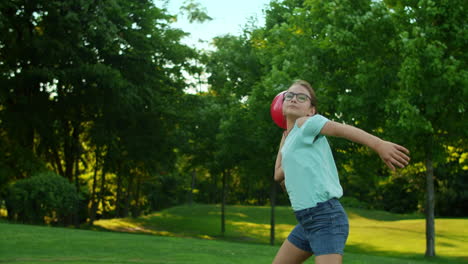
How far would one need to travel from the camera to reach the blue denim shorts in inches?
148

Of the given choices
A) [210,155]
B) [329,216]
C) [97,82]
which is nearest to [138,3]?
[97,82]

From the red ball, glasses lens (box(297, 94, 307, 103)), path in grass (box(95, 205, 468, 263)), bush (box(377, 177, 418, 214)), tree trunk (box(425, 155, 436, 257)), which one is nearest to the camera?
glasses lens (box(297, 94, 307, 103))

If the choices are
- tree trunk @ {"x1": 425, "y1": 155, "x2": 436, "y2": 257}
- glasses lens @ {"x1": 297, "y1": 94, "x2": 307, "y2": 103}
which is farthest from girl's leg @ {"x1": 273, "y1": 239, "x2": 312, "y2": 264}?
tree trunk @ {"x1": 425, "y1": 155, "x2": 436, "y2": 257}

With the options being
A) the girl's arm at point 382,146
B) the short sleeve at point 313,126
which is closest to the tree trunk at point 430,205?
the short sleeve at point 313,126

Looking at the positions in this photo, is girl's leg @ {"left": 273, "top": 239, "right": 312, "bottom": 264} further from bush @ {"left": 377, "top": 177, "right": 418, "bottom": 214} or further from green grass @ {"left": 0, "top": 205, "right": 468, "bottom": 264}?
bush @ {"left": 377, "top": 177, "right": 418, "bottom": 214}

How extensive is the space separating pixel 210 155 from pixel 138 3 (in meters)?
9.19

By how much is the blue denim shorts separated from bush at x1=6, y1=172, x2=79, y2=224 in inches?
776

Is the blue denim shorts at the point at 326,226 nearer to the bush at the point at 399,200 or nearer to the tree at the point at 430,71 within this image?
the tree at the point at 430,71

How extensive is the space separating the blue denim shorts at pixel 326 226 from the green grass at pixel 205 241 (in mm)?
8194

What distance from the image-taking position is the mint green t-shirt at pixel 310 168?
382 centimetres

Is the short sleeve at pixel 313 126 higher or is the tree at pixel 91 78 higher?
the tree at pixel 91 78

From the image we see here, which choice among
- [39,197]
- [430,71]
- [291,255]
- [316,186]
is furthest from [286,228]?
[316,186]

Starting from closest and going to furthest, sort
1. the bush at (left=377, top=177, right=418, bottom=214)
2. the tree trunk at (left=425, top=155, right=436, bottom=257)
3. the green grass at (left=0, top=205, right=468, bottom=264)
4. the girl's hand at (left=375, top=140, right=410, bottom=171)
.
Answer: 1. the girl's hand at (left=375, top=140, right=410, bottom=171)
2. the green grass at (left=0, top=205, right=468, bottom=264)
3. the tree trunk at (left=425, top=155, right=436, bottom=257)
4. the bush at (left=377, top=177, right=418, bottom=214)

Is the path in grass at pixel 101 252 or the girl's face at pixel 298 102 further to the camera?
the path in grass at pixel 101 252
